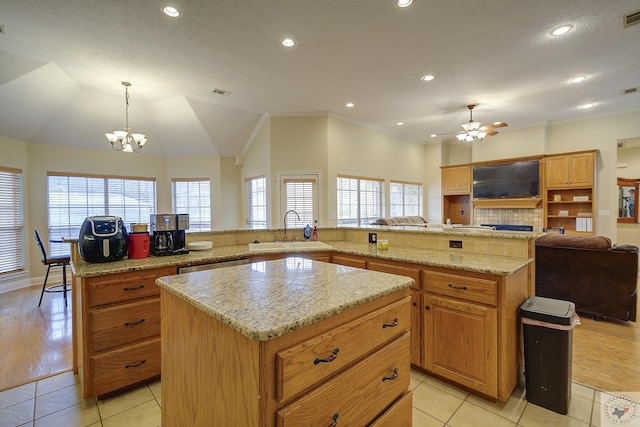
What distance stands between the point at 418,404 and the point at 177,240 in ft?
7.76

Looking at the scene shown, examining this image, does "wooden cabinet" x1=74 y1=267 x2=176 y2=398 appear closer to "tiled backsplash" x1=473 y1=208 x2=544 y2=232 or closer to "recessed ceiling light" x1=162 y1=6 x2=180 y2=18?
"recessed ceiling light" x1=162 y1=6 x2=180 y2=18

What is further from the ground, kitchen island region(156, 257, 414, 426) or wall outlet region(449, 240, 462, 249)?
wall outlet region(449, 240, 462, 249)

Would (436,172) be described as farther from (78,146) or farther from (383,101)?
(78,146)

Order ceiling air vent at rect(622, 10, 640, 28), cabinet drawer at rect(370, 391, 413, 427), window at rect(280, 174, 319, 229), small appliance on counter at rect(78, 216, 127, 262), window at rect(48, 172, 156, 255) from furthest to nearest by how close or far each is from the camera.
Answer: window at rect(280, 174, 319, 229), window at rect(48, 172, 156, 255), ceiling air vent at rect(622, 10, 640, 28), small appliance on counter at rect(78, 216, 127, 262), cabinet drawer at rect(370, 391, 413, 427)

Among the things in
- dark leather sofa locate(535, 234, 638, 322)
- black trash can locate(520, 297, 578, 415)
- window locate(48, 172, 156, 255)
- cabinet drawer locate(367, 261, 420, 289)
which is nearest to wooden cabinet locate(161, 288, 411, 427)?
cabinet drawer locate(367, 261, 420, 289)

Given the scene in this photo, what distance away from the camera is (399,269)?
2289 mm

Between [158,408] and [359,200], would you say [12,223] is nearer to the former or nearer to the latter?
[158,408]

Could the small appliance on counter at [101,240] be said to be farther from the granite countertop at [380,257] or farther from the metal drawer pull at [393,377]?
the metal drawer pull at [393,377]

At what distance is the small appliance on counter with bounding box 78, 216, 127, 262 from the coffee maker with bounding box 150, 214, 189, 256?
0.24 m

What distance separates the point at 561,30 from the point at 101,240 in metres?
4.85

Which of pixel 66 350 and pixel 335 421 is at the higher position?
pixel 335 421

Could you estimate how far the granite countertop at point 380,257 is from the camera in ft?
6.21

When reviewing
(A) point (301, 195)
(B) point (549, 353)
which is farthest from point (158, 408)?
(A) point (301, 195)

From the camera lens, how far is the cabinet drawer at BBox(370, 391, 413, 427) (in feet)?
3.76
